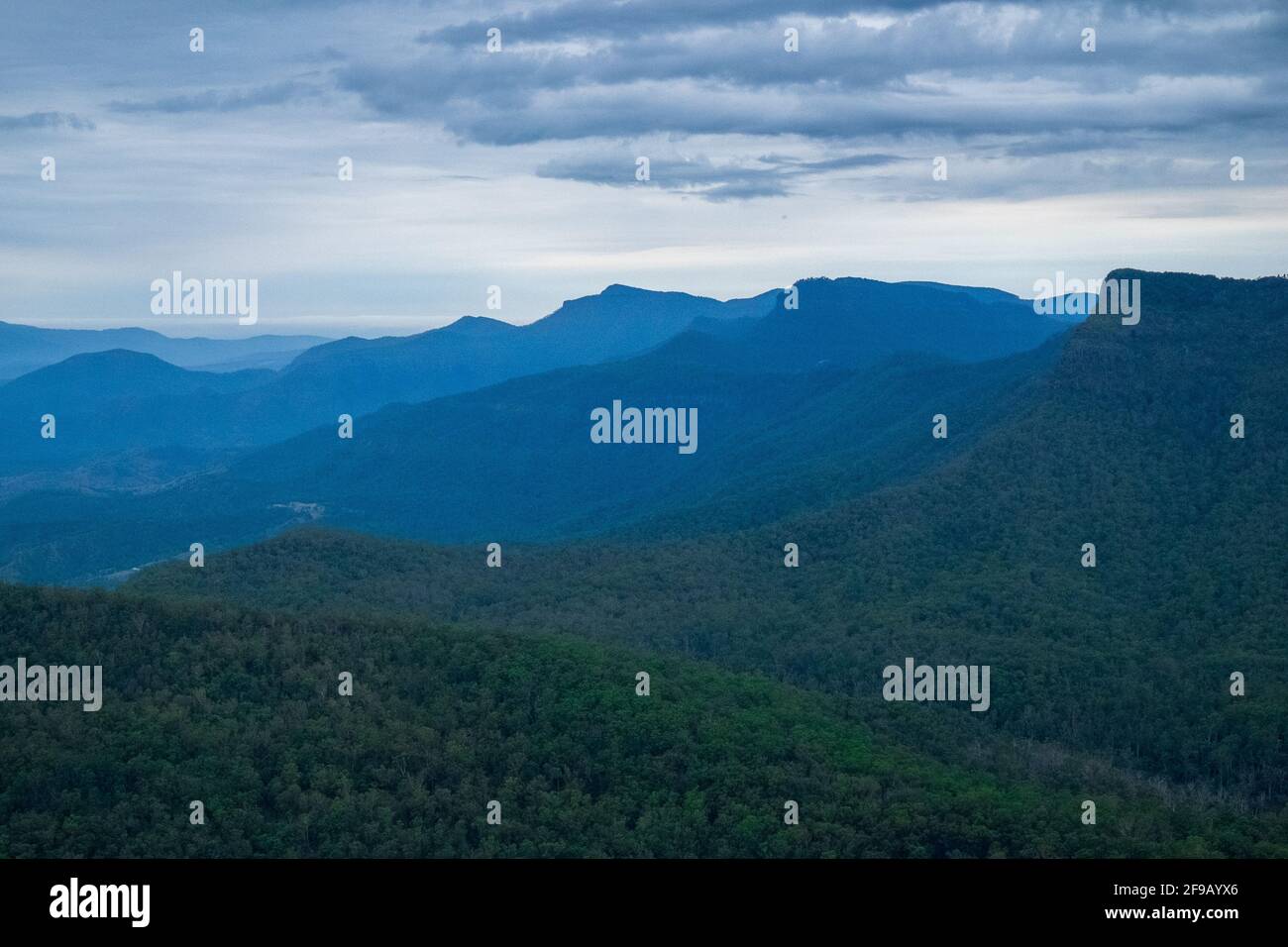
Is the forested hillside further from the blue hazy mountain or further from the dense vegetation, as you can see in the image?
the blue hazy mountain

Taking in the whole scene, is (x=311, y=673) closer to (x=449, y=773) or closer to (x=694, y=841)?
(x=449, y=773)

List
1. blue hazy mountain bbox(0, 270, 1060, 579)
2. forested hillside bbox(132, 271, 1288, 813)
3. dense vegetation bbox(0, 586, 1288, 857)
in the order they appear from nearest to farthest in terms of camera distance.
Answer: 1. dense vegetation bbox(0, 586, 1288, 857)
2. forested hillside bbox(132, 271, 1288, 813)
3. blue hazy mountain bbox(0, 270, 1060, 579)

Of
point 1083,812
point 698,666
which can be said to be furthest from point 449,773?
point 1083,812

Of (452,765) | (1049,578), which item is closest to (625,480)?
(1049,578)

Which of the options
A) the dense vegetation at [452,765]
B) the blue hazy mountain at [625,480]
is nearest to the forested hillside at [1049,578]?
the dense vegetation at [452,765]

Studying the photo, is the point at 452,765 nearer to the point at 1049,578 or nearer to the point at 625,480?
the point at 1049,578

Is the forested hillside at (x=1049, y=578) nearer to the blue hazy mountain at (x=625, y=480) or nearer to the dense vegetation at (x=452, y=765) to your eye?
the dense vegetation at (x=452, y=765)

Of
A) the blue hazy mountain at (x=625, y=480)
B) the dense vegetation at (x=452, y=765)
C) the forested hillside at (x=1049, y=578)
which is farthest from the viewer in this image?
the blue hazy mountain at (x=625, y=480)

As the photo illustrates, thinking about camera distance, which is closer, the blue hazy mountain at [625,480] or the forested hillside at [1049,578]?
the forested hillside at [1049,578]

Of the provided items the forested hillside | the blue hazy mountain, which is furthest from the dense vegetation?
the blue hazy mountain
